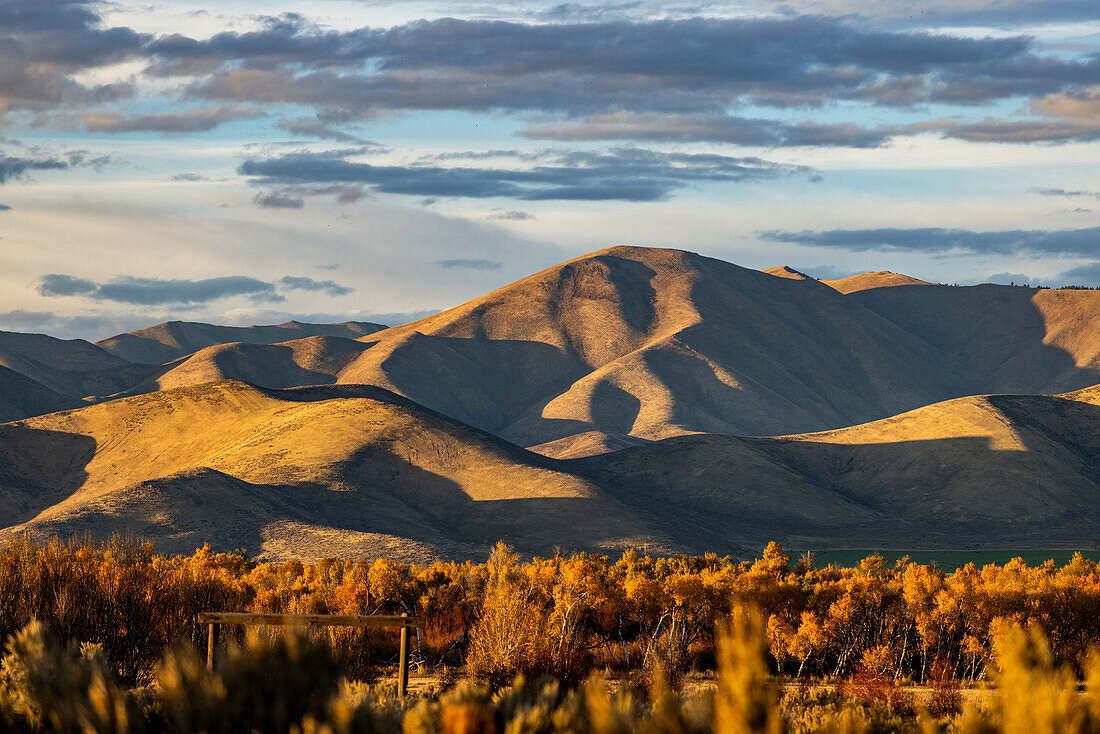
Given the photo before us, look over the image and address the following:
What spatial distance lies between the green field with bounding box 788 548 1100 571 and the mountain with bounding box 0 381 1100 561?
10.9 feet

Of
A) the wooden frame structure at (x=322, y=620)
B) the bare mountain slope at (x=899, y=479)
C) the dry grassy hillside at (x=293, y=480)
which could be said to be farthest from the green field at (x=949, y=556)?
the wooden frame structure at (x=322, y=620)

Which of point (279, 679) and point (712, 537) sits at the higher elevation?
point (279, 679)

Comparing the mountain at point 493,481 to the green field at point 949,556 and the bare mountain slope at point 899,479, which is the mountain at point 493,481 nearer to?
the bare mountain slope at point 899,479

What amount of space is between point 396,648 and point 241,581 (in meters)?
9.94

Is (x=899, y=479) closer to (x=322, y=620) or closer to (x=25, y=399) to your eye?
(x=322, y=620)

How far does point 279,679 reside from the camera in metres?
10.9

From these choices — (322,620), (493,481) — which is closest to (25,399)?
(493,481)

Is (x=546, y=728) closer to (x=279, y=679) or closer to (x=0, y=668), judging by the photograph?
(x=279, y=679)

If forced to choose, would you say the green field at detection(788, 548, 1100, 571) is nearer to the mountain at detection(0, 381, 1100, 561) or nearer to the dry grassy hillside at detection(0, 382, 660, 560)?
the mountain at detection(0, 381, 1100, 561)

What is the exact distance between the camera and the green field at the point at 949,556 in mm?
83062

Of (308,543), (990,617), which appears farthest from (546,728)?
(308,543)

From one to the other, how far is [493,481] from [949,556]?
3623 centimetres

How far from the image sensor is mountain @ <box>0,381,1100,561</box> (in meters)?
80.6

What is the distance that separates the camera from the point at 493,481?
313ft
